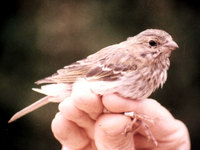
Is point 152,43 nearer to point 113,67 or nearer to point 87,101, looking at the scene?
point 113,67

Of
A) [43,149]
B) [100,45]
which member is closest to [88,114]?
[100,45]

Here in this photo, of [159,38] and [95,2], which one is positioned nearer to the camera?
[159,38]

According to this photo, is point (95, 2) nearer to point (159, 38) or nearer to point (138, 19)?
point (138, 19)

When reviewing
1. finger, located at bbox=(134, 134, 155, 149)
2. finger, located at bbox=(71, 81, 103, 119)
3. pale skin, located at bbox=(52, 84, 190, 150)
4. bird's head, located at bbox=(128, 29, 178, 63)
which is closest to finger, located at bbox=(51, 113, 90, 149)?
pale skin, located at bbox=(52, 84, 190, 150)

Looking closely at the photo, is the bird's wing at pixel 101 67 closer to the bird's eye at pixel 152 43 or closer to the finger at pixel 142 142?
the bird's eye at pixel 152 43

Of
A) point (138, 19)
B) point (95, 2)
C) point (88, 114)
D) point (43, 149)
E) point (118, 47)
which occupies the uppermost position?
point (95, 2)

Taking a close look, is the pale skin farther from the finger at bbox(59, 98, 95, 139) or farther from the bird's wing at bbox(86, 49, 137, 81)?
the bird's wing at bbox(86, 49, 137, 81)
